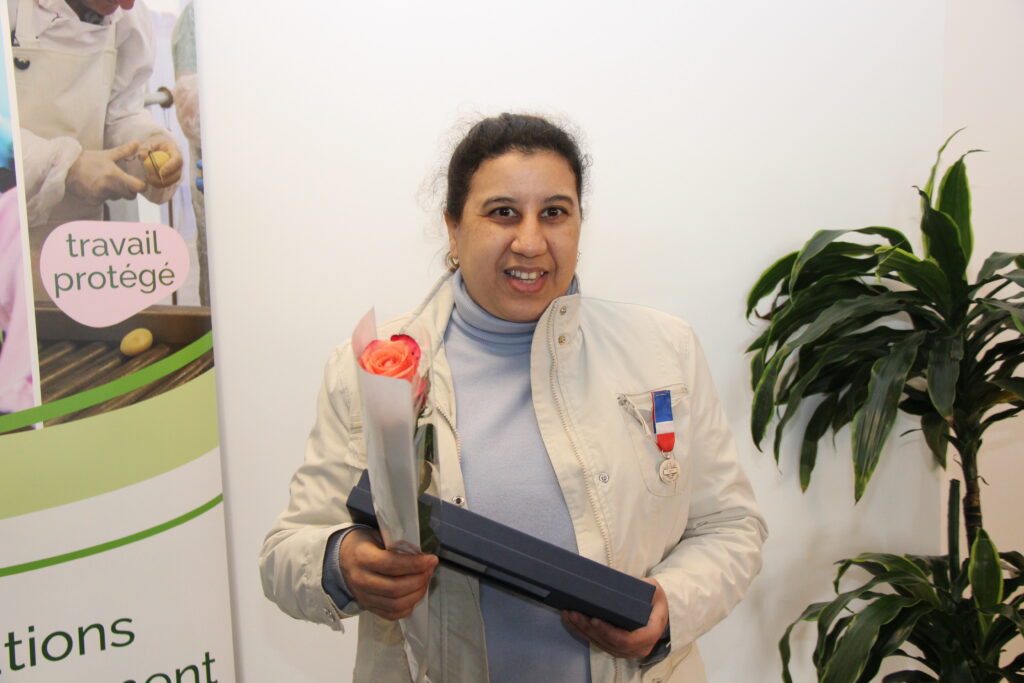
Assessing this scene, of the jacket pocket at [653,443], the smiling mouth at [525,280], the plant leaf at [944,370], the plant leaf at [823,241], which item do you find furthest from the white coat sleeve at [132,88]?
the plant leaf at [944,370]

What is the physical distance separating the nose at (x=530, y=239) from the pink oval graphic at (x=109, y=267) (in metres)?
0.92

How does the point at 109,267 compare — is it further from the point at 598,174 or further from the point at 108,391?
the point at 598,174

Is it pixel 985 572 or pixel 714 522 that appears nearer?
pixel 714 522

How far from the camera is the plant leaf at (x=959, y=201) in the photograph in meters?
1.92

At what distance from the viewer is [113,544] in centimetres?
189

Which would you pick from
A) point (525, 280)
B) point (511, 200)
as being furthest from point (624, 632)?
point (511, 200)

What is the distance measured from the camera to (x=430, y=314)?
1.52 meters

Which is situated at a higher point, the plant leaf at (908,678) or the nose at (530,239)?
the nose at (530,239)

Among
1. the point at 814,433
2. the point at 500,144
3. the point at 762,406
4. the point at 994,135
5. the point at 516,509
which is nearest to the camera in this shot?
the point at 516,509

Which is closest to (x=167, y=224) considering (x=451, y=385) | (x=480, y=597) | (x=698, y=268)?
(x=451, y=385)

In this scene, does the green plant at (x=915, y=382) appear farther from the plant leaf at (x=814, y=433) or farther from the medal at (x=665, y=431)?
the medal at (x=665, y=431)

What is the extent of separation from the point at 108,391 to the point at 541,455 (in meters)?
1.06

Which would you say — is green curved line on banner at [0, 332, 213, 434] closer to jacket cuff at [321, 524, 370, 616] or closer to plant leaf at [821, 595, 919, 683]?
jacket cuff at [321, 524, 370, 616]

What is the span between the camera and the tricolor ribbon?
1413mm
